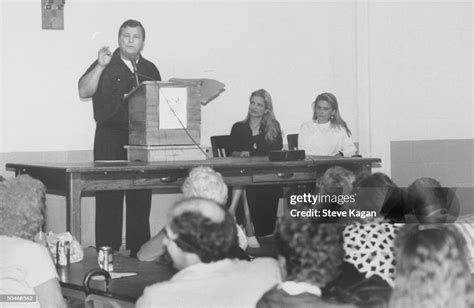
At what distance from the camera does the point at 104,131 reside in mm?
6172

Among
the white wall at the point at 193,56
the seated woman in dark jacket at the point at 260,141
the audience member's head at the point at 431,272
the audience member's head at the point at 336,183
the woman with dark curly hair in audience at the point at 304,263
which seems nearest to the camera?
the audience member's head at the point at 431,272

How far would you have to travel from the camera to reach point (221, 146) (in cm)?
657

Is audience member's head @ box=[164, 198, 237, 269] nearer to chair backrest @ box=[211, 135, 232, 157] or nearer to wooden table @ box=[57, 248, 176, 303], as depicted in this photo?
wooden table @ box=[57, 248, 176, 303]

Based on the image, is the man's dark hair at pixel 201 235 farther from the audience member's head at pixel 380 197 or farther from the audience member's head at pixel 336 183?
the audience member's head at pixel 336 183

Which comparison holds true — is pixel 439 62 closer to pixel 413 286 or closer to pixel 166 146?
pixel 166 146

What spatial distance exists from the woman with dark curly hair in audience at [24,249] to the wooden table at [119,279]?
0.18 meters

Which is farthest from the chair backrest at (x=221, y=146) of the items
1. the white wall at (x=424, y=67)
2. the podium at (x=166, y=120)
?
the white wall at (x=424, y=67)

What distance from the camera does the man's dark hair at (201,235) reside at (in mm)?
2352

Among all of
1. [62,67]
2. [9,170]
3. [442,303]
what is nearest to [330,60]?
[62,67]

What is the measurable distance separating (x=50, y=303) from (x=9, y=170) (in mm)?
3802

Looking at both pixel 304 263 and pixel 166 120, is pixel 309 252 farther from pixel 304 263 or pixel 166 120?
pixel 166 120

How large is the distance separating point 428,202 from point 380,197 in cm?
20

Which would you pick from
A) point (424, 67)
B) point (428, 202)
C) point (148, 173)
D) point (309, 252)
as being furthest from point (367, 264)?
point (424, 67)

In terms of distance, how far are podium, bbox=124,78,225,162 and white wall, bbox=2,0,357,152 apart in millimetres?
1301
